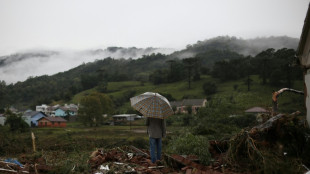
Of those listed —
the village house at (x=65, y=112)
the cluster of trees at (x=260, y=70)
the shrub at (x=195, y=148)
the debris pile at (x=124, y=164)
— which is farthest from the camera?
the village house at (x=65, y=112)

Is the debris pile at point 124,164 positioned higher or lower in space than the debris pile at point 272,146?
lower

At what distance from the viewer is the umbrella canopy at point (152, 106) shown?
24.3 feet

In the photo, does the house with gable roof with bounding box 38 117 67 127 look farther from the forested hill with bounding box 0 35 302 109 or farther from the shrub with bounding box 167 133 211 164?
the shrub with bounding box 167 133 211 164

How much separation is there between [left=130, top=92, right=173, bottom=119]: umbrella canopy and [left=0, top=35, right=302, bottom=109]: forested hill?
4368 centimetres

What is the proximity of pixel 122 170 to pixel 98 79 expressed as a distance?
112 meters

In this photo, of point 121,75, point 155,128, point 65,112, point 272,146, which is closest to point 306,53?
point 272,146

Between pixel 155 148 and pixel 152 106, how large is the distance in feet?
4.06

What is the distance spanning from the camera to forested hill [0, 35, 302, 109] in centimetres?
8131

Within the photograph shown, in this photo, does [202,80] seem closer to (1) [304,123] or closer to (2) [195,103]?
(2) [195,103]

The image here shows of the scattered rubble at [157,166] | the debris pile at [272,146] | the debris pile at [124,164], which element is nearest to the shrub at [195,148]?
the scattered rubble at [157,166]

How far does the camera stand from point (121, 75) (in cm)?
11725

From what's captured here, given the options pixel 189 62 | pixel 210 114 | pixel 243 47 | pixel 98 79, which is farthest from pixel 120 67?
pixel 210 114

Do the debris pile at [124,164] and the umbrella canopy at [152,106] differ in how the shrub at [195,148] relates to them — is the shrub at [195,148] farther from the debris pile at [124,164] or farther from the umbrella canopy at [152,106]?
the umbrella canopy at [152,106]

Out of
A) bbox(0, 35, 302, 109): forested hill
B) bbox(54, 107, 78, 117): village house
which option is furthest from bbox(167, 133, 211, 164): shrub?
bbox(54, 107, 78, 117): village house
